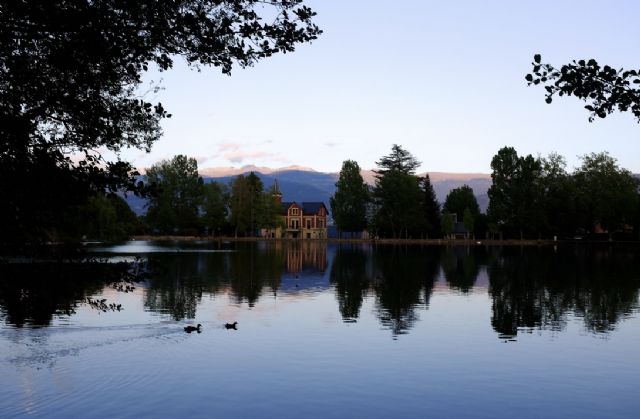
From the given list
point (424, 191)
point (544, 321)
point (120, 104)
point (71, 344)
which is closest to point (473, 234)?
point (424, 191)

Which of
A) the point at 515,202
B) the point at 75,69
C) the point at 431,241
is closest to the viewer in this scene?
the point at 75,69

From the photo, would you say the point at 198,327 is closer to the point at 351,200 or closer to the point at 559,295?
the point at 559,295

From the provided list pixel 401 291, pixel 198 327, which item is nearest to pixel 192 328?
pixel 198 327

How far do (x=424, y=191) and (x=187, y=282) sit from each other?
127090 mm

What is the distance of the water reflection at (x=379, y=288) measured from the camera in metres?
11.5

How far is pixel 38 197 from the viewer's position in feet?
32.7

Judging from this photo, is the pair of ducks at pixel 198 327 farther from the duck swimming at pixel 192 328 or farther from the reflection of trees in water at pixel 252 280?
the reflection of trees in water at pixel 252 280

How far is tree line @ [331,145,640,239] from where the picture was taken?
151625 mm

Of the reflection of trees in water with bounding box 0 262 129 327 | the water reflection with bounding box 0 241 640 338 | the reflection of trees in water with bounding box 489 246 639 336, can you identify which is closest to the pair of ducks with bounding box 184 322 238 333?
the water reflection with bounding box 0 241 640 338

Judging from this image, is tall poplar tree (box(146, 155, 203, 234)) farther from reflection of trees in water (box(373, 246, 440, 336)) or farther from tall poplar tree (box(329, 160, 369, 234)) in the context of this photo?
reflection of trees in water (box(373, 246, 440, 336))

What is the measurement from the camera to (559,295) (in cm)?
4688

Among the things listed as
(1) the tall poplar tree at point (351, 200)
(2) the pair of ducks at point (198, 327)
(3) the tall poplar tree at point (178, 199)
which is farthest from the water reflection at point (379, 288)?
(3) the tall poplar tree at point (178, 199)

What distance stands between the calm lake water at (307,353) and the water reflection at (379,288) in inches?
3.6

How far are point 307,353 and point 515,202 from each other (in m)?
134
